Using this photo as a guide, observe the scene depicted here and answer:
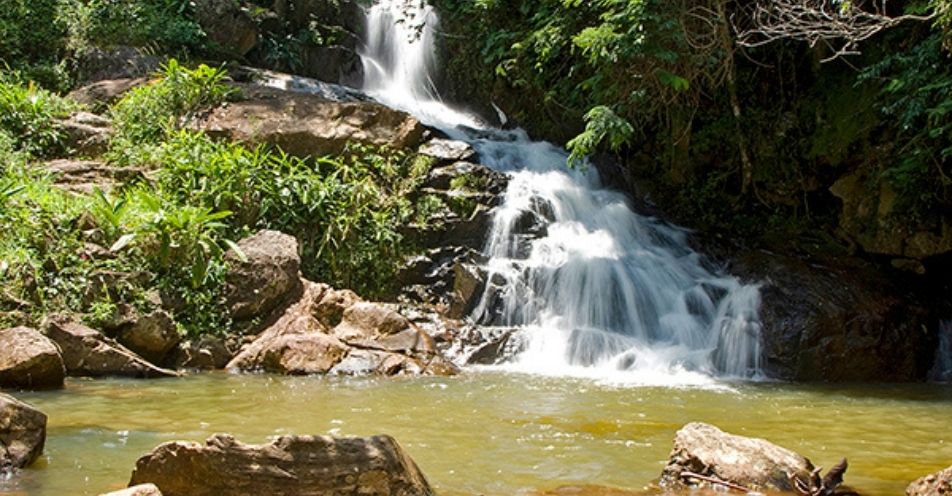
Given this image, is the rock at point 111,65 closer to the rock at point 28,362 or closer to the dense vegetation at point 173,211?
the dense vegetation at point 173,211

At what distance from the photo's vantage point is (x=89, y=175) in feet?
40.3

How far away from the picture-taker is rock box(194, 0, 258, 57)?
17641 millimetres

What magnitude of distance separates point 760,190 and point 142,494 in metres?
12.6

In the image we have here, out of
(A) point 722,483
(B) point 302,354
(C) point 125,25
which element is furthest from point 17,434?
(C) point 125,25

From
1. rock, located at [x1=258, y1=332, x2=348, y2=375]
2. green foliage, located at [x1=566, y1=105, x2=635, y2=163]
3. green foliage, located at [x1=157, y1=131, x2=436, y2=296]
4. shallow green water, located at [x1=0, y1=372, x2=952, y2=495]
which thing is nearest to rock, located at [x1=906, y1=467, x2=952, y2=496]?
shallow green water, located at [x1=0, y1=372, x2=952, y2=495]

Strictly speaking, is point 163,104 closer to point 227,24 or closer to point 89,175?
point 89,175

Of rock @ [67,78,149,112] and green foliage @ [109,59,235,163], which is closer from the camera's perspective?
green foliage @ [109,59,235,163]

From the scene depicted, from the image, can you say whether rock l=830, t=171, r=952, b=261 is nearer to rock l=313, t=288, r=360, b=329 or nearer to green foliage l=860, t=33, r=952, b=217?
green foliage l=860, t=33, r=952, b=217

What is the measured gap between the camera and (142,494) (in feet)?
12.4

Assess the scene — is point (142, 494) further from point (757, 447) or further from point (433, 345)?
point (433, 345)

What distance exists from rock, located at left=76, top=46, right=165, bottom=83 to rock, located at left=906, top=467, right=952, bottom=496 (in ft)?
46.5

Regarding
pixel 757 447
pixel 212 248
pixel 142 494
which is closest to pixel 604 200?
pixel 212 248

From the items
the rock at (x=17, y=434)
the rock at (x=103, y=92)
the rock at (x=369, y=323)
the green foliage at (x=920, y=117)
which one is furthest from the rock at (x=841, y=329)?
the rock at (x=103, y=92)

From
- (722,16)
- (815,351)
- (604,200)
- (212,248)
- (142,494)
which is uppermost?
(722,16)
